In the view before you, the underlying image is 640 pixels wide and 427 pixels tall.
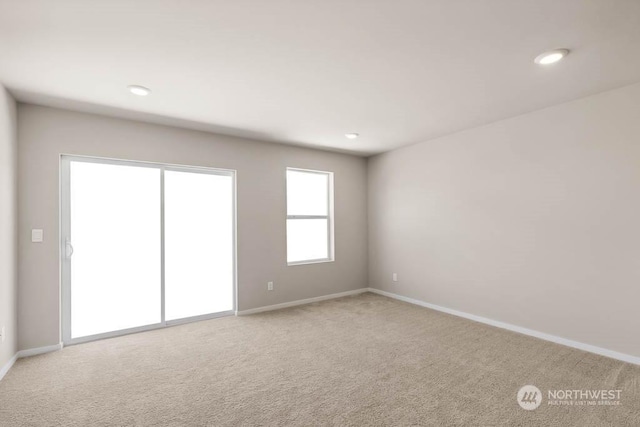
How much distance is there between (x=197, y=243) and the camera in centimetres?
405

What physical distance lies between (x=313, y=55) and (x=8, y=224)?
10.0 ft

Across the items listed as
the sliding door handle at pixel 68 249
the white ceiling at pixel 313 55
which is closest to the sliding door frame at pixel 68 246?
the sliding door handle at pixel 68 249

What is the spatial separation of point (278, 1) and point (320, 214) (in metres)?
3.80

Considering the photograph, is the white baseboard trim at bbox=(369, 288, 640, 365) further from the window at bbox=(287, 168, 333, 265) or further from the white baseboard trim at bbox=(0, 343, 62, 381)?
the white baseboard trim at bbox=(0, 343, 62, 381)

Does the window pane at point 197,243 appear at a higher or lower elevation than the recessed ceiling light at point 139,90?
lower

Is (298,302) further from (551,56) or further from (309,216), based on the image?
(551,56)

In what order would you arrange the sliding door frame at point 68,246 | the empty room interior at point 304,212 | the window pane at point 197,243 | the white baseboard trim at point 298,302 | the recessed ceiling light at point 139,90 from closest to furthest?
1. the empty room interior at point 304,212
2. the recessed ceiling light at point 139,90
3. the sliding door frame at point 68,246
4. the window pane at point 197,243
5. the white baseboard trim at point 298,302

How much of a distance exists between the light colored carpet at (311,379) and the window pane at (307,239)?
4.89 feet

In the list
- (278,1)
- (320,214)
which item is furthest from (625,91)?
(320,214)

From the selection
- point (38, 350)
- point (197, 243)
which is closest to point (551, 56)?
point (197, 243)

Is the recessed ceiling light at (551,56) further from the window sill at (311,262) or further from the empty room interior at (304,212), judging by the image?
the window sill at (311,262)

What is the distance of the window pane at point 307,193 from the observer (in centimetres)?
495

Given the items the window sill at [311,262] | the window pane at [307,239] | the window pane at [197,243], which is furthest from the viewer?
the window pane at [307,239]

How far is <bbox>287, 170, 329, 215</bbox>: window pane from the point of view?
495 centimetres
